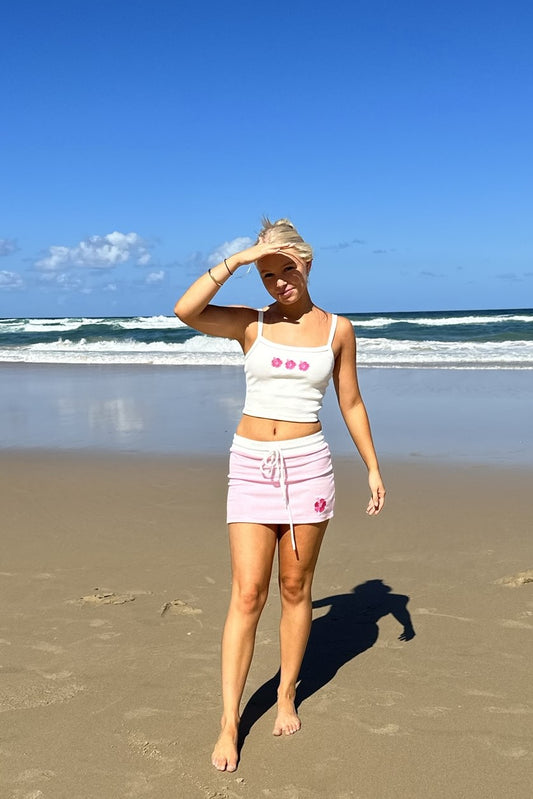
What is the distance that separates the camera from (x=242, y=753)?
3191mm

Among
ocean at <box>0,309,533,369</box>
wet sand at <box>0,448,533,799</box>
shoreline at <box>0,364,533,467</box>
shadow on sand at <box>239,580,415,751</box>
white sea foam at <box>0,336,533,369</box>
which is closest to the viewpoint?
wet sand at <box>0,448,533,799</box>

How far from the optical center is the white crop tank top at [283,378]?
3.19 meters

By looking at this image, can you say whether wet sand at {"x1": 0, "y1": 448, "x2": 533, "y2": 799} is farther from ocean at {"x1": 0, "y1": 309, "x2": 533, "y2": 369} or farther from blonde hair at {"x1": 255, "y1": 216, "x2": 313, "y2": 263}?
ocean at {"x1": 0, "y1": 309, "x2": 533, "y2": 369}

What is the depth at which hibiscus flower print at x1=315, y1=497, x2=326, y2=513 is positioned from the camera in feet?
10.6

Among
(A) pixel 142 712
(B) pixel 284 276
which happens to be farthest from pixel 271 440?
(A) pixel 142 712

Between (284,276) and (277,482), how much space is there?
862 mm

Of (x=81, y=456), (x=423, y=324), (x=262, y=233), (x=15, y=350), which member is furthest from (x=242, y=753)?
(x=423, y=324)

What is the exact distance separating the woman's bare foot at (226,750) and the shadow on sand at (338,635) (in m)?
0.14

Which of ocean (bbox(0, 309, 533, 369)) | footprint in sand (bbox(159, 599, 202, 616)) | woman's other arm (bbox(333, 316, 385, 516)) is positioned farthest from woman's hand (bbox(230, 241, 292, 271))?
ocean (bbox(0, 309, 533, 369))

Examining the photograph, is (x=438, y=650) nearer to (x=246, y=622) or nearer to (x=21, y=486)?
(x=246, y=622)

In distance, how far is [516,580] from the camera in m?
4.96

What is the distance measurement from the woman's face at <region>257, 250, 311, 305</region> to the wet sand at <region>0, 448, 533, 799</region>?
1.91 meters

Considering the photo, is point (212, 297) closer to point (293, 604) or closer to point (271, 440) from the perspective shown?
point (271, 440)

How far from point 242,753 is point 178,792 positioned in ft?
1.21
